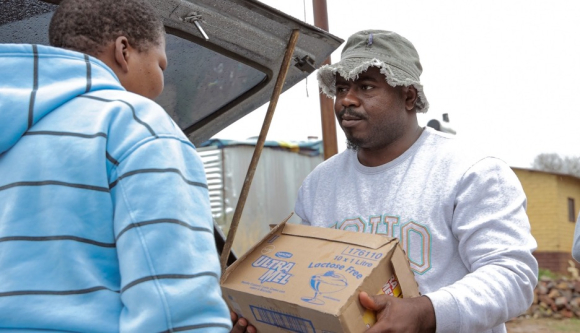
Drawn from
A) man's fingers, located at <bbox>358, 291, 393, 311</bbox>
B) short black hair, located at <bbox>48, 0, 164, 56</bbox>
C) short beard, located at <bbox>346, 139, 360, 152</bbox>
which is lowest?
man's fingers, located at <bbox>358, 291, 393, 311</bbox>

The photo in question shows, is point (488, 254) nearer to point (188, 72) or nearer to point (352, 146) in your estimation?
point (352, 146)

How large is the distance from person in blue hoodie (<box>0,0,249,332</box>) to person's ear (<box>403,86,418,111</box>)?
144 cm

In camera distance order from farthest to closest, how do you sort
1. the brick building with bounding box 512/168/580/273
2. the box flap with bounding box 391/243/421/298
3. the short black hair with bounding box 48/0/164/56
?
the brick building with bounding box 512/168/580/273, the box flap with bounding box 391/243/421/298, the short black hair with bounding box 48/0/164/56

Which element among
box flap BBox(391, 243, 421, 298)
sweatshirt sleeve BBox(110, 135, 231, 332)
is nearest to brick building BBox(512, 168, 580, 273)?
box flap BBox(391, 243, 421, 298)

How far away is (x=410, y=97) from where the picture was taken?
2.61m

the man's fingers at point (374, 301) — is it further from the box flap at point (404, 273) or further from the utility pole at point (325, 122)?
the utility pole at point (325, 122)

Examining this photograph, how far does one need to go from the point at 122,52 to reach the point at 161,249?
496 mm

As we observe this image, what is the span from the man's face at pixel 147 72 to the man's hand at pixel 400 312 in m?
0.78

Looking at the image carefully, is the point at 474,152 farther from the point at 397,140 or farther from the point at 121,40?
the point at 121,40

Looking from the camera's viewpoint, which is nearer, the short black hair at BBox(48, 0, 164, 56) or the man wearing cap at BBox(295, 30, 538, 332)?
the short black hair at BBox(48, 0, 164, 56)

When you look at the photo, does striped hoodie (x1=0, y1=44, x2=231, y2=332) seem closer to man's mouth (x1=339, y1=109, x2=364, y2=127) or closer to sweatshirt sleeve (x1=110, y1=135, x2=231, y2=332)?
sweatshirt sleeve (x1=110, y1=135, x2=231, y2=332)

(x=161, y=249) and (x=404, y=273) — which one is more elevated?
(x=161, y=249)

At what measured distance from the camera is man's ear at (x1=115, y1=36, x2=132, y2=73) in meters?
1.45

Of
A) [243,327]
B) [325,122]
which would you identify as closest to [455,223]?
[243,327]
